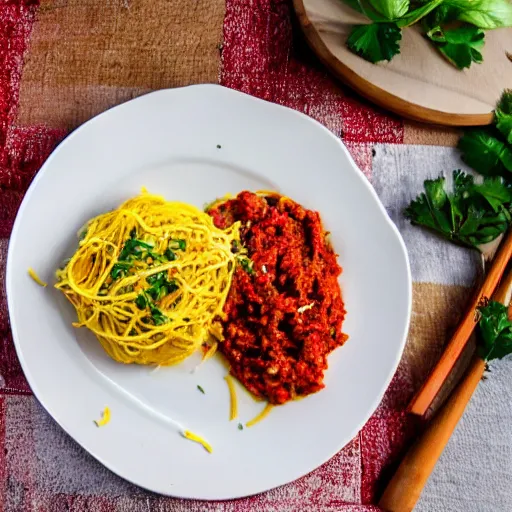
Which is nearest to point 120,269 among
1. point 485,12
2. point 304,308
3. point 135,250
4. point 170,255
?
point 135,250

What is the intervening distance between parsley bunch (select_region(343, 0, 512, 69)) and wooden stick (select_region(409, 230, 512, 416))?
3.04 ft

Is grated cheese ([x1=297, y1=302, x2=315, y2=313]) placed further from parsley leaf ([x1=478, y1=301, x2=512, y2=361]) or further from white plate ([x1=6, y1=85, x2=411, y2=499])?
parsley leaf ([x1=478, y1=301, x2=512, y2=361])

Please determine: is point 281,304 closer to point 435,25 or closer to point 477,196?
point 477,196

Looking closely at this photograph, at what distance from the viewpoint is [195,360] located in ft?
8.52

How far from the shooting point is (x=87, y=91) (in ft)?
9.34

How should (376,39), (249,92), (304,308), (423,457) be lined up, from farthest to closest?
1. (249,92)
2. (376,39)
3. (423,457)
4. (304,308)

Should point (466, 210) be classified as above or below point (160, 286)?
above

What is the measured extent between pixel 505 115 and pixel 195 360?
1699 mm

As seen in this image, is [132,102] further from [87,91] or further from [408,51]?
[408,51]

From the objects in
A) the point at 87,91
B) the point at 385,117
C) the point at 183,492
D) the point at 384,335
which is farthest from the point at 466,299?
the point at 87,91

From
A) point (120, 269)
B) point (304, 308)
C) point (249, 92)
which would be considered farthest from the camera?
point (249, 92)

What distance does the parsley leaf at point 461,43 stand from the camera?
9.11 ft

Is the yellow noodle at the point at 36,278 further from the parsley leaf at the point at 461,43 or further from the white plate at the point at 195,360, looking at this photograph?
the parsley leaf at the point at 461,43

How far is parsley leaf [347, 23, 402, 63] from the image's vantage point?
2734mm
